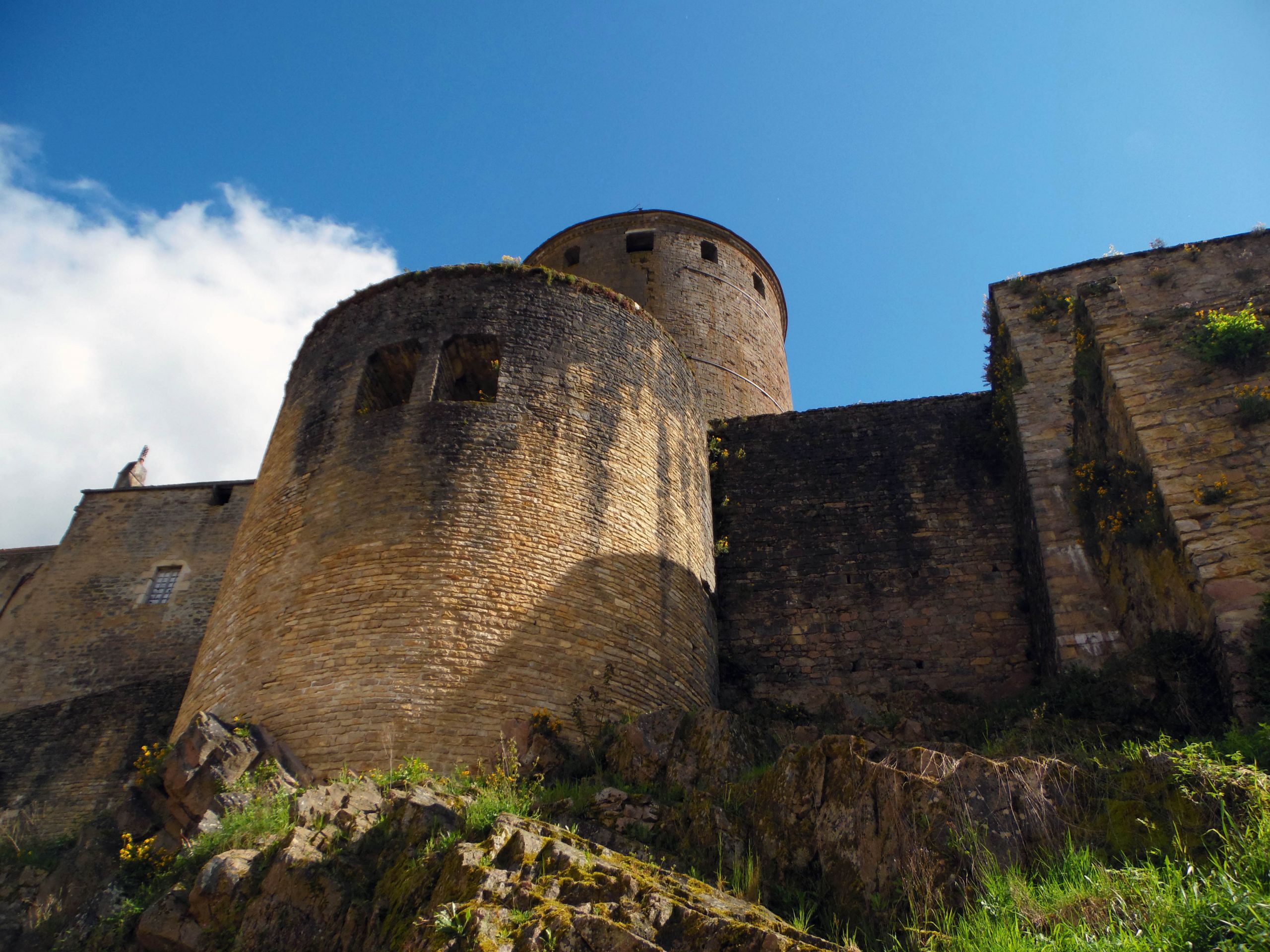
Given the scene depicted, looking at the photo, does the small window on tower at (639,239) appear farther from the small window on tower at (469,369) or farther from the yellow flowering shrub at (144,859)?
the yellow flowering shrub at (144,859)

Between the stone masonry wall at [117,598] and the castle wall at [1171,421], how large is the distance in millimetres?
12804

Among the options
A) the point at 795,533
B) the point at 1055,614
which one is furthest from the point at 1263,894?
the point at 795,533

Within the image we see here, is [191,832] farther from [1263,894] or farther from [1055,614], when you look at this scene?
[1055,614]

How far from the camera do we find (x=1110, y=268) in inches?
448

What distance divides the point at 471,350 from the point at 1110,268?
7831mm

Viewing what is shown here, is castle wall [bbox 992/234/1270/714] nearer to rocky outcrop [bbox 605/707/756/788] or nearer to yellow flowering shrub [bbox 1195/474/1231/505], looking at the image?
yellow flowering shrub [bbox 1195/474/1231/505]

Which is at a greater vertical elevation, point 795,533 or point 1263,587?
point 795,533

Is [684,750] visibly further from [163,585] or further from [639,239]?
[639,239]

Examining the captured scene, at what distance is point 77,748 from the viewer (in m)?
13.4

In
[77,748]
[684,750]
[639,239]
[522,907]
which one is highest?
[639,239]

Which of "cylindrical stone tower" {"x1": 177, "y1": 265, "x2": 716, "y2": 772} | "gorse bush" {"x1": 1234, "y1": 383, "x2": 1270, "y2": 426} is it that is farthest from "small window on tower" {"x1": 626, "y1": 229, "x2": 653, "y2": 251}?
"gorse bush" {"x1": 1234, "y1": 383, "x2": 1270, "y2": 426}

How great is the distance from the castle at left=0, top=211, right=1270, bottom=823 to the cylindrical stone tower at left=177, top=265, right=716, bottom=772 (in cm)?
3

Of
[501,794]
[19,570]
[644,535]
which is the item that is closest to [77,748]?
[19,570]

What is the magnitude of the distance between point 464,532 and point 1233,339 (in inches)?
300
